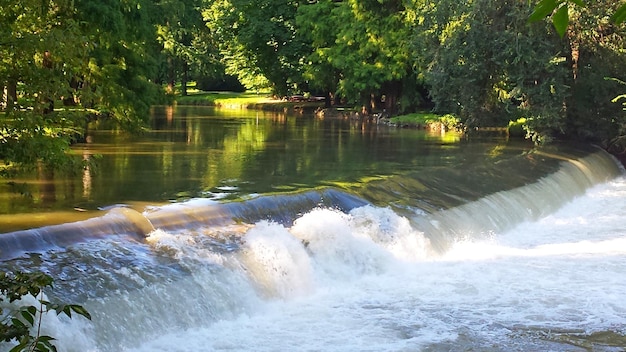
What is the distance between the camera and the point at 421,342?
26.9ft

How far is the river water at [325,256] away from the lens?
27.0ft

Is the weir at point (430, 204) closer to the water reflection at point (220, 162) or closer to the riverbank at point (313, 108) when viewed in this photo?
the water reflection at point (220, 162)

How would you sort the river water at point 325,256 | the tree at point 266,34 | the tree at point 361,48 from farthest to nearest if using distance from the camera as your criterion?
the tree at point 266,34, the tree at point 361,48, the river water at point 325,256

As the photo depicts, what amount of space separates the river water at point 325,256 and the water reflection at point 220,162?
0.37 ft

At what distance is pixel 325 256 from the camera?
1098 centimetres

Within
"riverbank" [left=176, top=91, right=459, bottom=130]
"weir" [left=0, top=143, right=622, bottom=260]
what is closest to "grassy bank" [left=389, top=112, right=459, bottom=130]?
"riverbank" [left=176, top=91, right=459, bottom=130]


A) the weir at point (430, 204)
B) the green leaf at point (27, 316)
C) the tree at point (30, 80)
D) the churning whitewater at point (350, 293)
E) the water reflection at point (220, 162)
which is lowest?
the churning whitewater at point (350, 293)

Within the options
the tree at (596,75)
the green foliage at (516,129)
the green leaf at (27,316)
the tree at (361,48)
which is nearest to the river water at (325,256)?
the green leaf at (27,316)

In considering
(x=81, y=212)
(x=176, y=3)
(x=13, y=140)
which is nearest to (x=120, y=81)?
(x=176, y=3)

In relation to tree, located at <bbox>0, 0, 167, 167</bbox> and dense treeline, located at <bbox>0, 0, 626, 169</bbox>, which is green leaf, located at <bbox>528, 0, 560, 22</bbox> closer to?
dense treeline, located at <bbox>0, 0, 626, 169</bbox>

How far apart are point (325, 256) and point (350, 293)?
36.5 inches

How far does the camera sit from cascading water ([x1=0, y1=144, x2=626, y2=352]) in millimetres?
8148

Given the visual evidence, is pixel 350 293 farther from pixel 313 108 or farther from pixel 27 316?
pixel 313 108

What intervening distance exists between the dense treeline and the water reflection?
97cm
